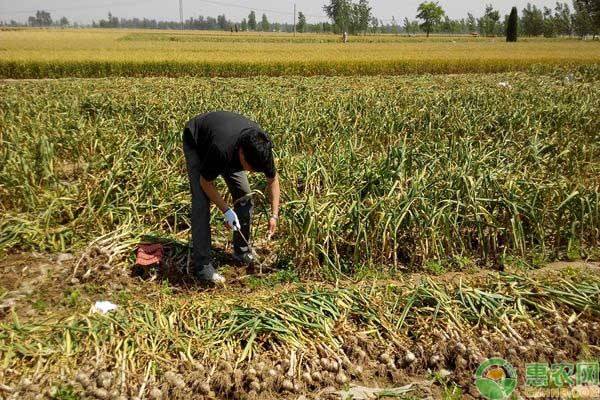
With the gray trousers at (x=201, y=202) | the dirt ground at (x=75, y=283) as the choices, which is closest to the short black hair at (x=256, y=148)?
the gray trousers at (x=201, y=202)

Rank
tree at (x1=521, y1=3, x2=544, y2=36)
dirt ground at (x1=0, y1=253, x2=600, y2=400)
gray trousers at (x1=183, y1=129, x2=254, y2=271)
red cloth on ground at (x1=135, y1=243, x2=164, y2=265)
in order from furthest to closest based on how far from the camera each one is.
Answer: tree at (x1=521, y1=3, x2=544, y2=36) < red cloth on ground at (x1=135, y1=243, x2=164, y2=265) < gray trousers at (x1=183, y1=129, x2=254, y2=271) < dirt ground at (x1=0, y1=253, x2=600, y2=400)

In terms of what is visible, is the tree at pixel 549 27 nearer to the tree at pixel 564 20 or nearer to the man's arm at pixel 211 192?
the tree at pixel 564 20

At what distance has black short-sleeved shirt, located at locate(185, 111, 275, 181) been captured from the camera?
10.8 ft

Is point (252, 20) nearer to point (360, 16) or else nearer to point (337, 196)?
point (360, 16)

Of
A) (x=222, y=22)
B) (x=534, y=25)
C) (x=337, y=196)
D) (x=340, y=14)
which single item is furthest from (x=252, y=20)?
(x=337, y=196)

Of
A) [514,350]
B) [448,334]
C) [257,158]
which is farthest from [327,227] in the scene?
[514,350]

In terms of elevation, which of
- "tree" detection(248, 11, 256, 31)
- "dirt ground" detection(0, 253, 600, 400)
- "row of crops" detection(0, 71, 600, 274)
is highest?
"tree" detection(248, 11, 256, 31)

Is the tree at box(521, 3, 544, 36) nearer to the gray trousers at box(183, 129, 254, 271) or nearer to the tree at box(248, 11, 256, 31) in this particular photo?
the gray trousers at box(183, 129, 254, 271)

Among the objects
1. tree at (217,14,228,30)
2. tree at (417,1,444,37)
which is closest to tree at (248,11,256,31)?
tree at (217,14,228,30)

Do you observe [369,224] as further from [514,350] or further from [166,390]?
[166,390]

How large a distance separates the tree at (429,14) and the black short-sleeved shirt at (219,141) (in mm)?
83272

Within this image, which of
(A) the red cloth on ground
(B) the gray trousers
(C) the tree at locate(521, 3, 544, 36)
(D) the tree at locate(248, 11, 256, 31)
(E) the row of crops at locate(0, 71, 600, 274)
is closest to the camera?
(B) the gray trousers

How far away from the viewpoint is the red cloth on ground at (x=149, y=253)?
3.99 m

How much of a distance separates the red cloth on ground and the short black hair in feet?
4.63
